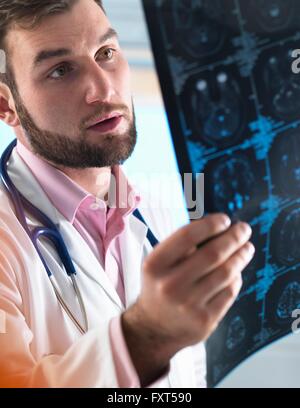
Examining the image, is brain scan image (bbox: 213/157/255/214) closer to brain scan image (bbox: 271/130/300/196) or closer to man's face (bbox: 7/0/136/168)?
brain scan image (bbox: 271/130/300/196)

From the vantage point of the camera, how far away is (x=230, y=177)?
0.71 metres

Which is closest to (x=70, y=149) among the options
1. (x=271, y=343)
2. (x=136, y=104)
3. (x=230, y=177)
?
(x=136, y=104)

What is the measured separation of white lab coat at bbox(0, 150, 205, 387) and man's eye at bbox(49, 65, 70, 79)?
0.14m

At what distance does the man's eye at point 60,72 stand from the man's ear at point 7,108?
98mm

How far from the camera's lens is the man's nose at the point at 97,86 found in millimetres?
826

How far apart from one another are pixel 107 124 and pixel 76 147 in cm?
5

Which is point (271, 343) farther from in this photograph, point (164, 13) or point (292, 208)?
point (164, 13)

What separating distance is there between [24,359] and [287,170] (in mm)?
388

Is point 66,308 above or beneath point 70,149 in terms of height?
beneath

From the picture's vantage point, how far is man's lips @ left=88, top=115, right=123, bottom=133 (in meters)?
0.84

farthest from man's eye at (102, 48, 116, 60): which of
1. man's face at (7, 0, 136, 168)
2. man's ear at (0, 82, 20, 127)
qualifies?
man's ear at (0, 82, 20, 127)
